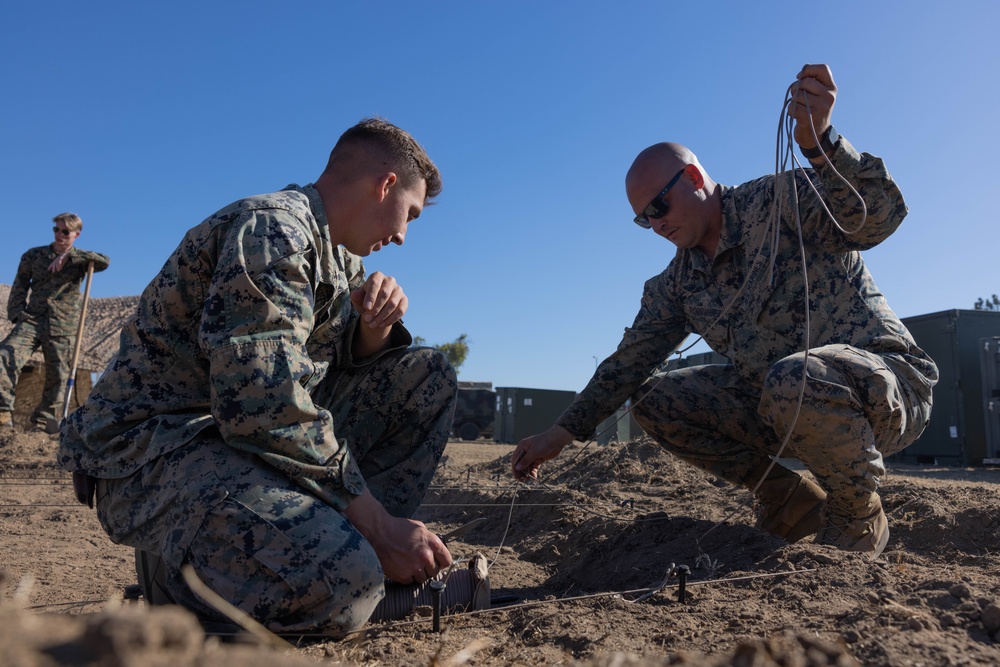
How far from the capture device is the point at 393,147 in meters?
2.68

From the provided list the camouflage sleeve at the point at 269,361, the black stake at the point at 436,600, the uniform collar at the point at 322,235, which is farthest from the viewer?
the uniform collar at the point at 322,235

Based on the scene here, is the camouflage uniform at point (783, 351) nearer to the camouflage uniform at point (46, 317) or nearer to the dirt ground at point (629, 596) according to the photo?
the dirt ground at point (629, 596)

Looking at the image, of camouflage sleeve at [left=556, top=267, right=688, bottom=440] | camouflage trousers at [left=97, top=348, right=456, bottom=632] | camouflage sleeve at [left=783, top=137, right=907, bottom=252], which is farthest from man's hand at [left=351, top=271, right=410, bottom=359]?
camouflage sleeve at [left=783, top=137, right=907, bottom=252]

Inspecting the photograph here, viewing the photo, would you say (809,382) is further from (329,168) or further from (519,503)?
(519,503)

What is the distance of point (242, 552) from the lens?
1.95 m

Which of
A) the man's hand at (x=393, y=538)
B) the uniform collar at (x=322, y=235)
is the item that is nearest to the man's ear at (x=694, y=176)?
the uniform collar at (x=322, y=235)

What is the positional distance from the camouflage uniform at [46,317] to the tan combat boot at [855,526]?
8.04 meters

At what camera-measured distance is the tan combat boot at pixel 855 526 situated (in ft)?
9.00

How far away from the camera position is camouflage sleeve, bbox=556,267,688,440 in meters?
3.48

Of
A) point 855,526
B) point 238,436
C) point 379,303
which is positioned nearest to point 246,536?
point 238,436

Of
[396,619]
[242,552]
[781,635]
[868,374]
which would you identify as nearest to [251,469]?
[242,552]

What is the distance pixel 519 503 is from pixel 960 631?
3.39m

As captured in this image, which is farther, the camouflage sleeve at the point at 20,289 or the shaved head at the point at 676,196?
the camouflage sleeve at the point at 20,289

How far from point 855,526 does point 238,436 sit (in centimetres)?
213
